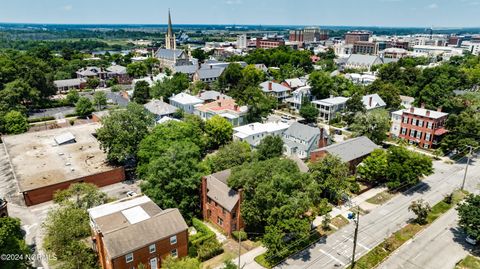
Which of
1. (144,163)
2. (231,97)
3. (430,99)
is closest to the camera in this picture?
(144,163)

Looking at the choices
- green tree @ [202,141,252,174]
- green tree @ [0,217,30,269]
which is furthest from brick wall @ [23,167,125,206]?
green tree @ [202,141,252,174]

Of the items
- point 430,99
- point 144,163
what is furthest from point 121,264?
point 430,99

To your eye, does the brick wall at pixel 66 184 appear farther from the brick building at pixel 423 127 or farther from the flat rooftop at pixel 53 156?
the brick building at pixel 423 127

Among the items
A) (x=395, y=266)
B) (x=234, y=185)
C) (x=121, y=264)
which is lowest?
(x=395, y=266)

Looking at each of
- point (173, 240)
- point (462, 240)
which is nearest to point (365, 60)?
point (462, 240)

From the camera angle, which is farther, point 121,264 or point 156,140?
point 156,140

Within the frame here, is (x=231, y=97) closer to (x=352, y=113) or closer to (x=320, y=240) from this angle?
(x=352, y=113)

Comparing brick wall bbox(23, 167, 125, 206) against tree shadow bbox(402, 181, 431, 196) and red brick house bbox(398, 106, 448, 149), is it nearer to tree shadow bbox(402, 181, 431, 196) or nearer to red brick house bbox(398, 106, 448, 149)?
tree shadow bbox(402, 181, 431, 196)
